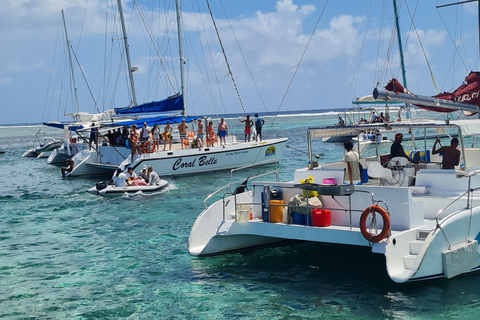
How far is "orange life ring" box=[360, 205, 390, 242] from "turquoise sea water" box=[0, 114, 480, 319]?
1.01m

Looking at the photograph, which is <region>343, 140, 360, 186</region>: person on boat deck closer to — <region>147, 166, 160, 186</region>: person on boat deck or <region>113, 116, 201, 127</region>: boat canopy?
<region>147, 166, 160, 186</region>: person on boat deck

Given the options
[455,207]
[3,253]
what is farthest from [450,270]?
[3,253]

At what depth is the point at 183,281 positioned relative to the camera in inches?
409

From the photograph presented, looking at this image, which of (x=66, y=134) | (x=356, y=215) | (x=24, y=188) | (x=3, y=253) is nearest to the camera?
(x=356, y=215)

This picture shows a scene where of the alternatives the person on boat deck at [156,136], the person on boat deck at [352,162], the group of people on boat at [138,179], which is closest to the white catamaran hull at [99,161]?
the person on boat deck at [156,136]

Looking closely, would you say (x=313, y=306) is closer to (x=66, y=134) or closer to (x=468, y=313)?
(x=468, y=313)

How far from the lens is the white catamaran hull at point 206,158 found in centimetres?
2650

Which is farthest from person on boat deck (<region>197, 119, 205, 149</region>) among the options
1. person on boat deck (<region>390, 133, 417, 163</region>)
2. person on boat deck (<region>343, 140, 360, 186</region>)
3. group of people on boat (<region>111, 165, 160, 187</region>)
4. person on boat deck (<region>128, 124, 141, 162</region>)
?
person on boat deck (<region>343, 140, 360, 186</region>)

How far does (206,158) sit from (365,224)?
63.2 ft

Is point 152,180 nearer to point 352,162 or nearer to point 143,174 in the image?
point 143,174

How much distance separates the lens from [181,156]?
27234 mm

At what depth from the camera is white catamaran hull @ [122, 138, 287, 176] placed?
26.5m

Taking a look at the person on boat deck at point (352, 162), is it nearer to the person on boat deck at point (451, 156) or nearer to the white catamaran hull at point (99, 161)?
the person on boat deck at point (451, 156)

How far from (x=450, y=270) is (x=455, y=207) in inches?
62.4
